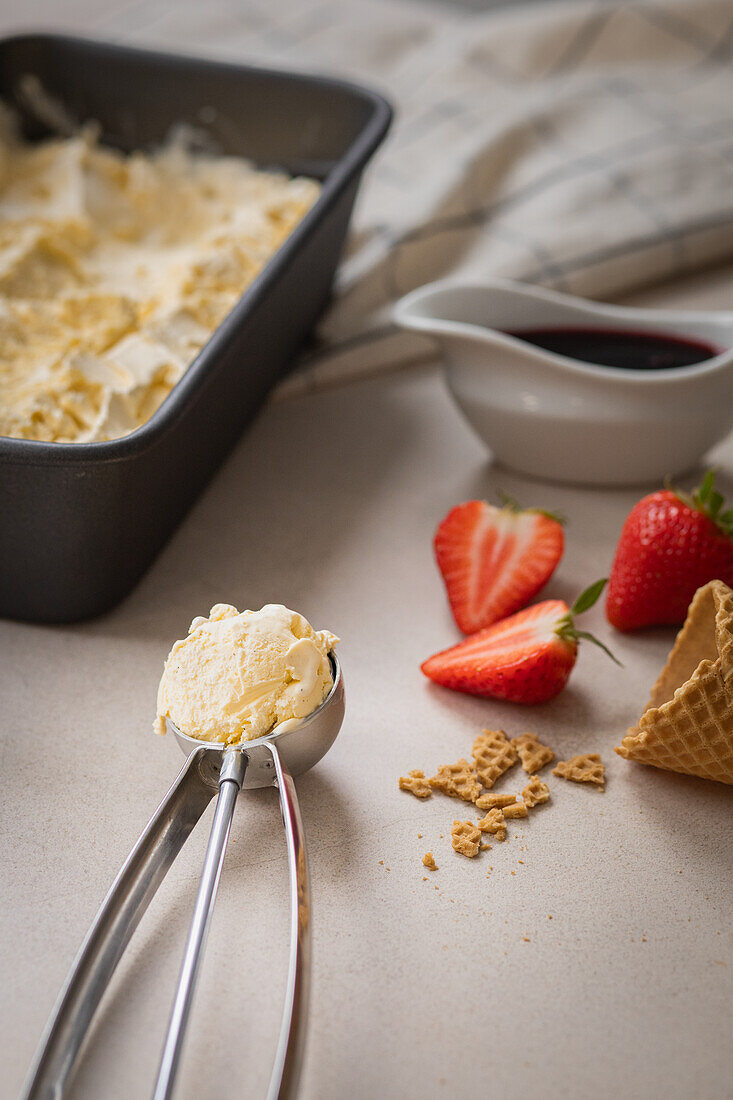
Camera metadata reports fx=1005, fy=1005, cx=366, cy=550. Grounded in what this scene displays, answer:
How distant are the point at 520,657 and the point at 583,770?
3.7 inches

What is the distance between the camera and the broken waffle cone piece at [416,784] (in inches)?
28.0

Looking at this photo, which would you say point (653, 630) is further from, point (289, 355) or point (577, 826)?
point (289, 355)

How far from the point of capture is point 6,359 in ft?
3.15

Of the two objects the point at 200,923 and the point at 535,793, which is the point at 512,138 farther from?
the point at 200,923

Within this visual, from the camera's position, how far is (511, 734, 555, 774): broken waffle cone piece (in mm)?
734

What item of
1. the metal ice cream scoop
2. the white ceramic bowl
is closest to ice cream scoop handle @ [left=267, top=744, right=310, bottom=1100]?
the metal ice cream scoop

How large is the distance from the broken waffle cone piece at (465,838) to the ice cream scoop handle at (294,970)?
0.13 meters

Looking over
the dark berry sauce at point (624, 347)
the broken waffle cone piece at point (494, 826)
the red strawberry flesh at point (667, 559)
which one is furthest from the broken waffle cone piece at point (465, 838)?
the dark berry sauce at point (624, 347)

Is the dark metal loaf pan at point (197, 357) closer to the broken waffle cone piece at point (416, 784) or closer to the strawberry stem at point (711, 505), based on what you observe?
the broken waffle cone piece at point (416, 784)

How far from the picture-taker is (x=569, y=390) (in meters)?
0.99

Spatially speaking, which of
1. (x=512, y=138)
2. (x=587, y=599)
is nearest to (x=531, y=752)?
(x=587, y=599)

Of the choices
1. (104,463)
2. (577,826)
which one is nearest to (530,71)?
(104,463)

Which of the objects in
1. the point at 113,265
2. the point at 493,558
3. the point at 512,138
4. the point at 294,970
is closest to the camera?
the point at 294,970

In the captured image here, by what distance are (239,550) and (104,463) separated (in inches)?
10.3
